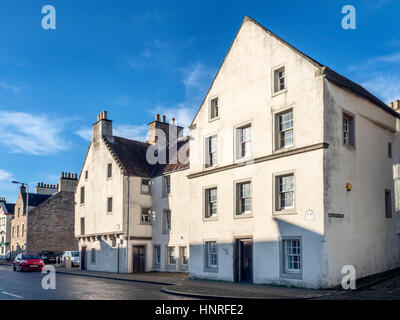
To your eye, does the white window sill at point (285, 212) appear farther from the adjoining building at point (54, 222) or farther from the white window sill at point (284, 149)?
the adjoining building at point (54, 222)

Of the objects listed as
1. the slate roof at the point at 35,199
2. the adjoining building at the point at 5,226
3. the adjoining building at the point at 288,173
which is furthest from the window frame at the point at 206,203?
the adjoining building at the point at 5,226

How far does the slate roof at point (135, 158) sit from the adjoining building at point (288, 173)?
8507mm

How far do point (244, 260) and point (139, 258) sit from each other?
1364 centimetres

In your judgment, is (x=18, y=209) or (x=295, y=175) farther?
(x=18, y=209)

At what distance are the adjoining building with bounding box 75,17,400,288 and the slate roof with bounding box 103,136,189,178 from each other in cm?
851

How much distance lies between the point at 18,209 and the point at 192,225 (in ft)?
151

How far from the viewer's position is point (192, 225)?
89.5ft

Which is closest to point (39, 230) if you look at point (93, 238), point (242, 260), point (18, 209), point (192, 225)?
point (18, 209)

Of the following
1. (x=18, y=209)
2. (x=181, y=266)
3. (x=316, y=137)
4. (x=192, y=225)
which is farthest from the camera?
(x=18, y=209)

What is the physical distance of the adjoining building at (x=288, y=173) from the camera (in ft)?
65.9

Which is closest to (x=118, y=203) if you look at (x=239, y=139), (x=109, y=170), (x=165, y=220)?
(x=109, y=170)

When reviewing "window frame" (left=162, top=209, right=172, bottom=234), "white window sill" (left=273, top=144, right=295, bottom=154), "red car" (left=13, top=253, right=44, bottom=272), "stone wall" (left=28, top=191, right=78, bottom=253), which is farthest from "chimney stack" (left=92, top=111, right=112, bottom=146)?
"stone wall" (left=28, top=191, right=78, bottom=253)

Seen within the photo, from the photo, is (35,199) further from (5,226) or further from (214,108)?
(214,108)
